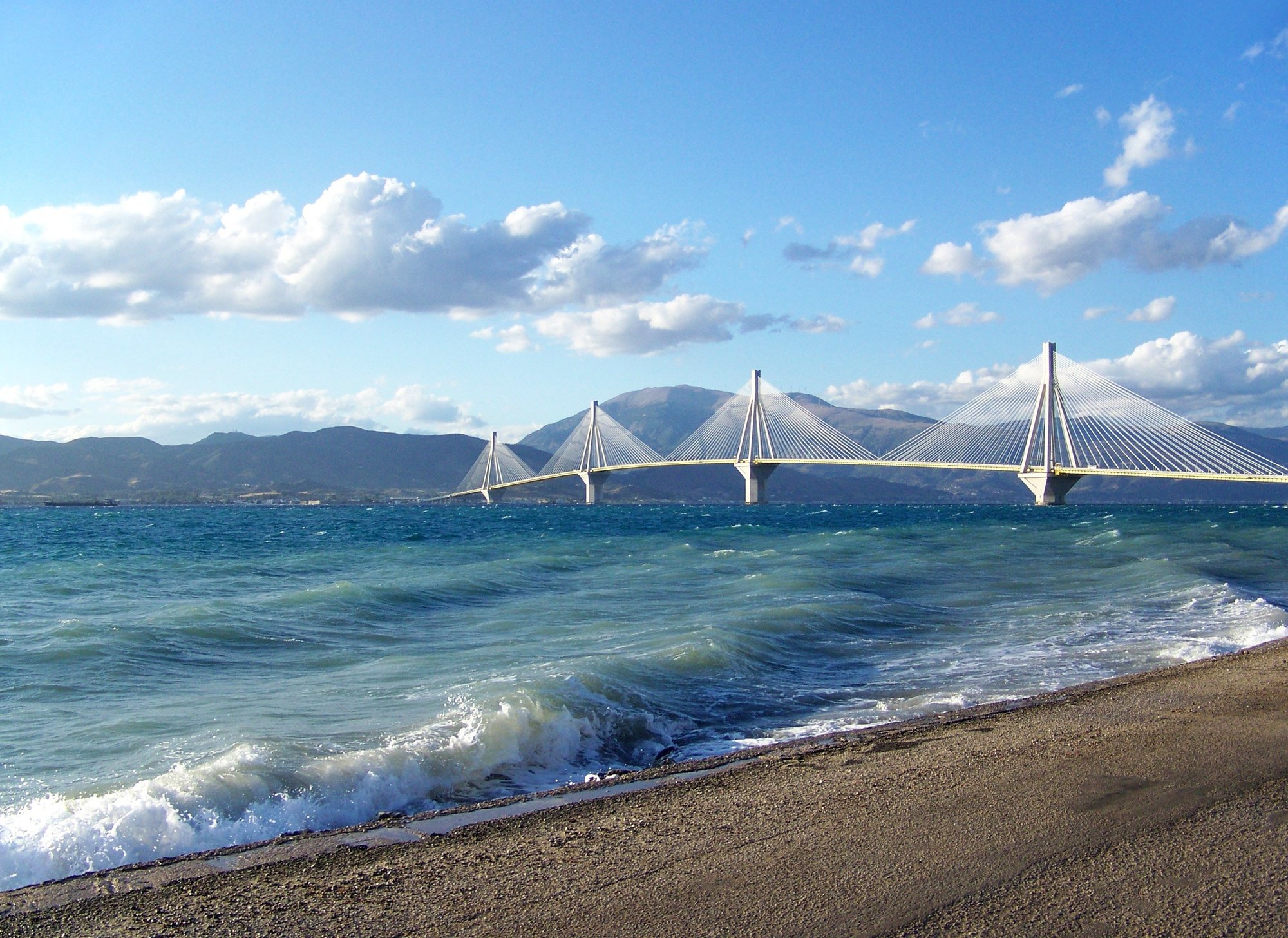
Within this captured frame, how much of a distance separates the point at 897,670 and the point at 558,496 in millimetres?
138214

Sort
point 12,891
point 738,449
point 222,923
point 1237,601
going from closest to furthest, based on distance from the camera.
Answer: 1. point 222,923
2. point 12,891
3. point 1237,601
4. point 738,449

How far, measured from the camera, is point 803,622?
1328 centimetres

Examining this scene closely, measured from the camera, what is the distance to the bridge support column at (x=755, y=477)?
275 ft

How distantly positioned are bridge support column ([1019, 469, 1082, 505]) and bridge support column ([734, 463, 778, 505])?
20452 mm

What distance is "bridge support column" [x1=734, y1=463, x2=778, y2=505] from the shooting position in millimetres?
83875

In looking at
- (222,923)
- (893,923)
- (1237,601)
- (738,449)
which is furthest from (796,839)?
(738,449)

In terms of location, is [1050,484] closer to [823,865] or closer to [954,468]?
[954,468]

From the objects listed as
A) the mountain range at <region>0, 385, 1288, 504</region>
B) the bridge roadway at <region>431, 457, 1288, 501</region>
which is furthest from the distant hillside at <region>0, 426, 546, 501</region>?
the bridge roadway at <region>431, 457, 1288, 501</region>

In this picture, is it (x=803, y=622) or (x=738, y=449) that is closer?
(x=803, y=622)

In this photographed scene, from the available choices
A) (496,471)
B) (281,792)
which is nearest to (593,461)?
(496,471)

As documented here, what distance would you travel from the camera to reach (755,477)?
280 ft

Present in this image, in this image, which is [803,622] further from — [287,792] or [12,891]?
[12,891]

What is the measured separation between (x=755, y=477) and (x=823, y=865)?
268 ft

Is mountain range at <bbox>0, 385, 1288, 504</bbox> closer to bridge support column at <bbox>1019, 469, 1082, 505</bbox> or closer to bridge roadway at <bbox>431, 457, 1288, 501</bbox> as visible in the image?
bridge roadway at <bbox>431, 457, 1288, 501</bbox>
